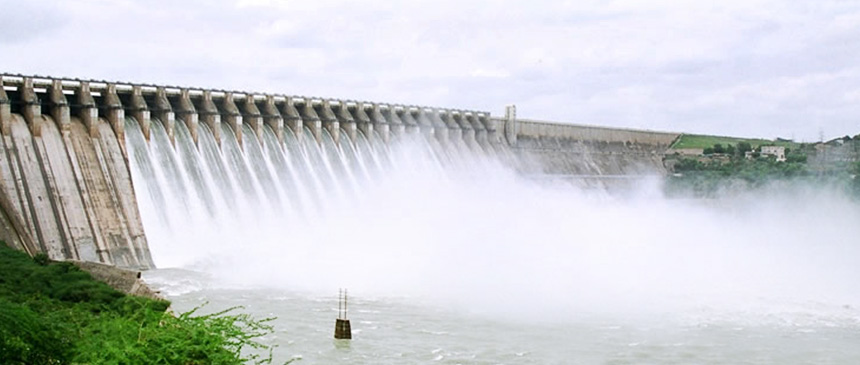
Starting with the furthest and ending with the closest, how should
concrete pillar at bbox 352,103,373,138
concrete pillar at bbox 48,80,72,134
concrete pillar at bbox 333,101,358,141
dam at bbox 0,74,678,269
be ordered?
concrete pillar at bbox 352,103,373,138 < concrete pillar at bbox 333,101,358,141 < concrete pillar at bbox 48,80,72,134 < dam at bbox 0,74,678,269

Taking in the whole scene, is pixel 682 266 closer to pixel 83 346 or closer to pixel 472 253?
pixel 472 253

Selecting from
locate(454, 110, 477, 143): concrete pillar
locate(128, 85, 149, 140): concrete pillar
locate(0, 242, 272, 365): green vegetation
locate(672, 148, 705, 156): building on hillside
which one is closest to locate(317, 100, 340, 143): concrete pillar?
locate(128, 85, 149, 140): concrete pillar

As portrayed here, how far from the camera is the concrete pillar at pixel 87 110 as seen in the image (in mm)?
28656

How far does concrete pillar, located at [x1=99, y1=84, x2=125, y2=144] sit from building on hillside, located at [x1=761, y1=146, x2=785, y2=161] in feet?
164

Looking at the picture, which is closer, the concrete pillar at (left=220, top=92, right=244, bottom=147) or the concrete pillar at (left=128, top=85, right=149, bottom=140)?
the concrete pillar at (left=128, top=85, right=149, bottom=140)

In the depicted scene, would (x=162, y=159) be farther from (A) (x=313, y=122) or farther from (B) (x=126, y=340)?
(B) (x=126, y=340)

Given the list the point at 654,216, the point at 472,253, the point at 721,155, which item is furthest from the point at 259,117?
the point at 721,155

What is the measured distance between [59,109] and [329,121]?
11.9m

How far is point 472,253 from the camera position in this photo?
1262 inches

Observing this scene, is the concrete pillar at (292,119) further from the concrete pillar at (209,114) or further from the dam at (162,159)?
the concrete pillar at (209,114)

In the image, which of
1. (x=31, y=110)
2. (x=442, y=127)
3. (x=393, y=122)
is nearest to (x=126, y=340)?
(x=31, y=110)

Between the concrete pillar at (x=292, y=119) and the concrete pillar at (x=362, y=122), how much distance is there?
4252 millimetres

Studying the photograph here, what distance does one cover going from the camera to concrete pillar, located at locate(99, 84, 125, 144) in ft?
95.8

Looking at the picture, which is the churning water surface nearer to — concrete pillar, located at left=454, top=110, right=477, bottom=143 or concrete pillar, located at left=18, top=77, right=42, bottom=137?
concrete pillar, located at left=454, top=110, right=477, bottom=143
